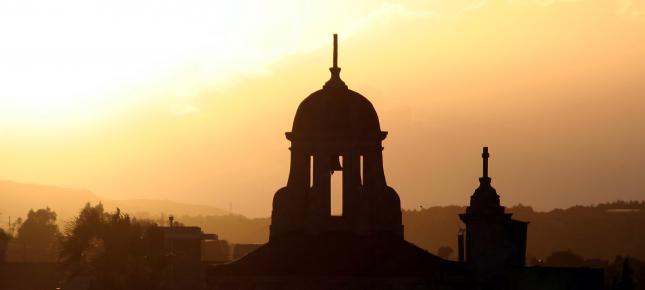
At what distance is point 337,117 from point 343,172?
196 centimetres

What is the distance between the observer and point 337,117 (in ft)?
197

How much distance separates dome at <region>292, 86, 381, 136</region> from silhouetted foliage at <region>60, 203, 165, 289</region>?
22.0 meters

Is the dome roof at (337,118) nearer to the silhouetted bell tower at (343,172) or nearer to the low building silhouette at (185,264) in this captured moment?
the silhouetted bell tower at (343,172)

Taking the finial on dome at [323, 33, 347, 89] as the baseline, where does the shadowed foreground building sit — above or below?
below

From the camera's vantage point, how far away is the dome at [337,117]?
5994 cm

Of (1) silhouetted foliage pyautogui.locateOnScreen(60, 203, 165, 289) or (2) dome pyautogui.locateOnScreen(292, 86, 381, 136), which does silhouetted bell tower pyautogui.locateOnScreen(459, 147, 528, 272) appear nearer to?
(2) dome pyautogui.locateOnScreen(292, 86, 381, 136)

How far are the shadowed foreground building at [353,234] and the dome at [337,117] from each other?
0.03 m

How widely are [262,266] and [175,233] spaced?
1058 inches

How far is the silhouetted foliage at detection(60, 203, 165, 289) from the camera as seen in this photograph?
8350 cm

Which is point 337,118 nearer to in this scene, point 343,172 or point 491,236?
point 343,172

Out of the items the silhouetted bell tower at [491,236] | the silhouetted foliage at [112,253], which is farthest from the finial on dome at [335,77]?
the silhouetted foliage at [112,253]

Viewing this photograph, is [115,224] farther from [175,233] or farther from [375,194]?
[375,194]

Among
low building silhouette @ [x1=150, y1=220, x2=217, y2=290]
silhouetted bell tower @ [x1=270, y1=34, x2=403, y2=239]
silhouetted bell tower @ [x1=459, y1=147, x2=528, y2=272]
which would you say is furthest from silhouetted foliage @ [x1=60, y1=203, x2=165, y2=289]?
silhouetted bell tower @ [x1=459, y1=147, x2=528, y2=272]

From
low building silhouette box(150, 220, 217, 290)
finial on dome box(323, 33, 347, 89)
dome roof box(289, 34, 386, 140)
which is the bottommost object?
low building silhouette box(150, 220, 217, 290)
